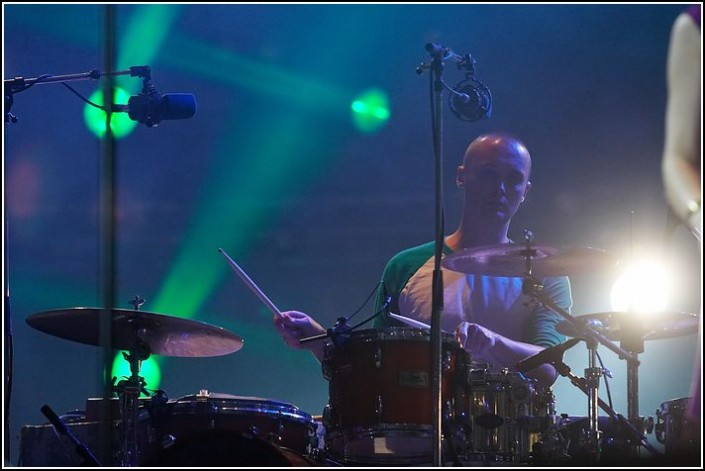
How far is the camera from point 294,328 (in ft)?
11.8

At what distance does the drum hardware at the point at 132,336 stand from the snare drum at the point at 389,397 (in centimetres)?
51

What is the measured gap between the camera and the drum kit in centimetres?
318

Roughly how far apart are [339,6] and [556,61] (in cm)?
104

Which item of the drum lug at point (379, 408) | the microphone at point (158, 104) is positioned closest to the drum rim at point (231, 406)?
the drum lug at point (379, 408)

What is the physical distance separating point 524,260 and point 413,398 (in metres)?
0.70

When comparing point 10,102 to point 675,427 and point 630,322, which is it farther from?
point 675,427

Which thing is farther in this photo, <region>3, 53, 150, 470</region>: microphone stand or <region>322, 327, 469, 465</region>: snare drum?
<region>322, 327, 469, 465</region>: snare drum

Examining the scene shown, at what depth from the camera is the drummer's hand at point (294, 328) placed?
3590 mm

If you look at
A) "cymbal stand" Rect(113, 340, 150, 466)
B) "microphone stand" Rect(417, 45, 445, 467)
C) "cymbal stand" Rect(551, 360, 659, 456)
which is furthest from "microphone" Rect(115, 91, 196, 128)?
"cymbal stand" Rect(551, 360, 659, 456)

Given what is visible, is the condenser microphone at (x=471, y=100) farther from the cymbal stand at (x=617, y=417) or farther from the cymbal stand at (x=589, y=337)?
the cymbal stand at (x=617, y=417)

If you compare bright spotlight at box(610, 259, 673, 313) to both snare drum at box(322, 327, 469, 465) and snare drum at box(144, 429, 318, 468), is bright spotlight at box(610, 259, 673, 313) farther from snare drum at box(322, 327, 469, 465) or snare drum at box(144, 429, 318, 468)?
snare drum at box(144, 429, 318, 468)

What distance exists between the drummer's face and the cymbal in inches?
38.8

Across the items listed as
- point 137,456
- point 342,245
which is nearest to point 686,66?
point 137,456

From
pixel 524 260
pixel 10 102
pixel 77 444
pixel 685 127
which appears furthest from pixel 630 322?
pixel 10 102
